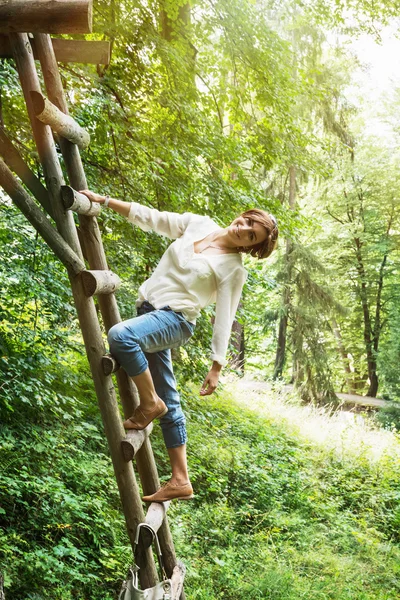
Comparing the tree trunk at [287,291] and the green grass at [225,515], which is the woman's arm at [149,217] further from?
the tree trunk at [287,291]

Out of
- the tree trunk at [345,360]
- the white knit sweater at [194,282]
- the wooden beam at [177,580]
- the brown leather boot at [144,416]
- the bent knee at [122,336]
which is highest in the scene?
the white knit sweater at [194,282]

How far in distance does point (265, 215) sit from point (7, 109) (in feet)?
10.9

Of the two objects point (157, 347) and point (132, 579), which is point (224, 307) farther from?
point (132, 579)

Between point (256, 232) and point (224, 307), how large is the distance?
37 cm

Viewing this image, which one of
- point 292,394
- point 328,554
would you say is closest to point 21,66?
point 328,554

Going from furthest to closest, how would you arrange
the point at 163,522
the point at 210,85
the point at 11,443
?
1. the point at 210,85
2. the point at 11,443
3. the point at 163,522

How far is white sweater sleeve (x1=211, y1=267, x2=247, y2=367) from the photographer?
259 centimetres

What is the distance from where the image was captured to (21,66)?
2516 mm

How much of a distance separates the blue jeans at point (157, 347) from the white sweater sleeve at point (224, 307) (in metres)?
0.14

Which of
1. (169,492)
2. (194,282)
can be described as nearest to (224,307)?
(194,282)

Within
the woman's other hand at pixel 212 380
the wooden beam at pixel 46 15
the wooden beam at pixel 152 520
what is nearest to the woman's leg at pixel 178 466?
the wooden beam at pixel 152 520

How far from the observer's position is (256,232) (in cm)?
253

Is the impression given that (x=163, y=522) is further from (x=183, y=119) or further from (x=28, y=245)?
(x=183, y=119)

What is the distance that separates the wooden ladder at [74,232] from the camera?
8.18 feet
